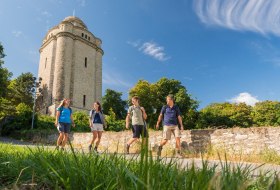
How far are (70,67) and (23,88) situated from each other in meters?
9.36

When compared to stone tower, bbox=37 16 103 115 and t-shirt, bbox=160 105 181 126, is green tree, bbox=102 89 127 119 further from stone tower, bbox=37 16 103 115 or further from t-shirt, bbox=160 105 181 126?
t-shirt, bbox=160 105 181 126

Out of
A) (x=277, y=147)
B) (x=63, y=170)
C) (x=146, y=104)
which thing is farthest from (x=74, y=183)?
(x=146, y=104)

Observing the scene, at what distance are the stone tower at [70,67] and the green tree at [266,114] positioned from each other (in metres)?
31.1

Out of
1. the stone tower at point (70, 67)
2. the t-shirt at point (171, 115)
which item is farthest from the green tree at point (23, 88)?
the t-shirt at point (171, 115)

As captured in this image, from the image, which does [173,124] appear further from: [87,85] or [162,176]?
[87,85]

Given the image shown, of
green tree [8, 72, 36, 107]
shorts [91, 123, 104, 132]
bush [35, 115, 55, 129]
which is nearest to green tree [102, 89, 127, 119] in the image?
green tree [8, 72, 36, 107]

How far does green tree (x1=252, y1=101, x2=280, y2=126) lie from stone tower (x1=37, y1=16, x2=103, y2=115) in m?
31.1

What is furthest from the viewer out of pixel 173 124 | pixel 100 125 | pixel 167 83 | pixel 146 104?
pixel 167 83

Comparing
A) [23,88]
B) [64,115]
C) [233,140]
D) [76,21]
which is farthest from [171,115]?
[76,21]

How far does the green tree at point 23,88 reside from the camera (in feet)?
162

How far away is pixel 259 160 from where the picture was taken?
893cm

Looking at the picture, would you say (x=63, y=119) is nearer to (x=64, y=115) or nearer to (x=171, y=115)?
(x=64, y=115)

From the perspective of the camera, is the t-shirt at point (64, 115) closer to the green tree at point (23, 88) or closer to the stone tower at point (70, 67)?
the stone tower at point (70, 67)

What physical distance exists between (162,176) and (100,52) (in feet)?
177
